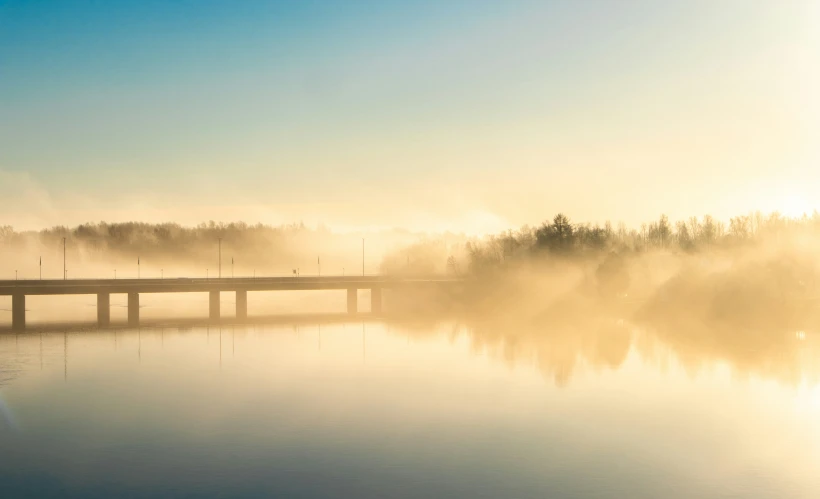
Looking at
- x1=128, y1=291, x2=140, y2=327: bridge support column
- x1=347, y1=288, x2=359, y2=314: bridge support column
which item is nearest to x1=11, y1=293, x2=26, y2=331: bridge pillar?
x1=128, y1=291, x2=140, y2=327: bridge support column

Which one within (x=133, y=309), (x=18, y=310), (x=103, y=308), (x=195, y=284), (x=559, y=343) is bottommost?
(x=559, y=343)

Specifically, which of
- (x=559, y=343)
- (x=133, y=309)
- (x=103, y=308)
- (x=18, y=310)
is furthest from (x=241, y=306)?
(x=559, y=343)

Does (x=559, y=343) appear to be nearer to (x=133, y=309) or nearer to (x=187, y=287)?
(x=187, y=287)

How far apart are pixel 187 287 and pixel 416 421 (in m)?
107

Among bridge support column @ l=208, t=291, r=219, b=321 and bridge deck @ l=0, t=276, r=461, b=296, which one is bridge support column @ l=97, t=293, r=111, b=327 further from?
bridge support column @ l=208, t=291, r=219, b=321

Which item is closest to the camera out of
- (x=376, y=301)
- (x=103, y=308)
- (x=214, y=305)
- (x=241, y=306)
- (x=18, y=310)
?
(x=18, y=310)

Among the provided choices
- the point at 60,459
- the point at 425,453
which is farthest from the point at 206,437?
the point at 425,453

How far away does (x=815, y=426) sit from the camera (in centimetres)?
5647

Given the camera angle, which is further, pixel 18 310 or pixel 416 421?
pixel 18 310

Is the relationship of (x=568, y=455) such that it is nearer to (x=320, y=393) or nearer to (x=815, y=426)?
(x=815, y=426)

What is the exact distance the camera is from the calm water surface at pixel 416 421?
41.8 metres

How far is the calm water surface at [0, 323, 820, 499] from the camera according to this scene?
41750 millimetres

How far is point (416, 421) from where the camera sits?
56.2 meters

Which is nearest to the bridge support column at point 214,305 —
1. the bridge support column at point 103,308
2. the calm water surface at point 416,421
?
the bridge support column at point 103,308
